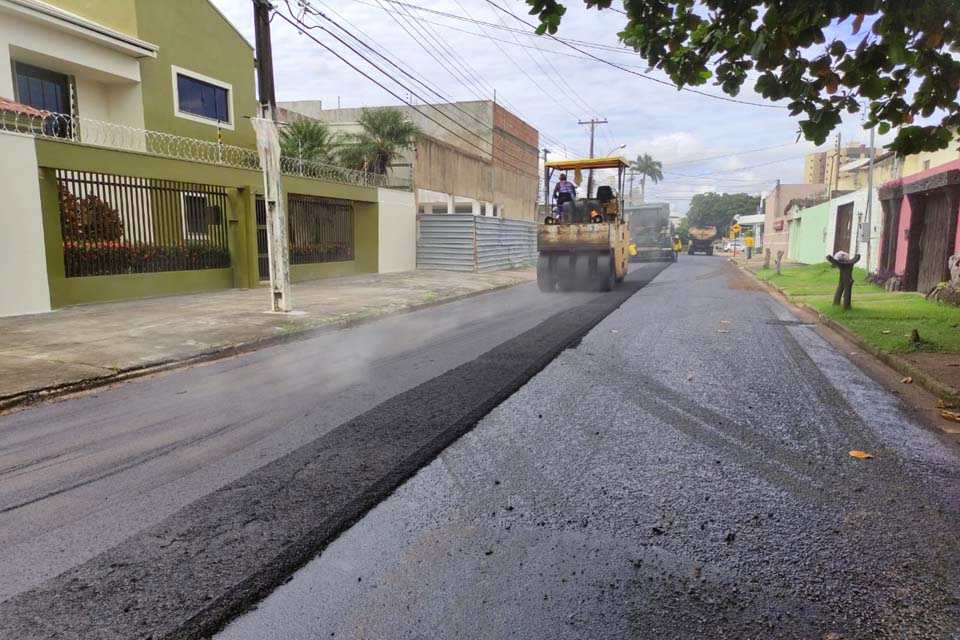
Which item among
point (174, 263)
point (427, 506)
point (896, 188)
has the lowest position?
point (427, 506)

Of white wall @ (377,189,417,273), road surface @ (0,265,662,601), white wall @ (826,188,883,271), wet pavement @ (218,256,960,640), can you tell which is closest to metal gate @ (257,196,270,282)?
white wall @ (377,189,417,273)

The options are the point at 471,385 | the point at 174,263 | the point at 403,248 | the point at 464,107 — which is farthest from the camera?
the point at 464,107

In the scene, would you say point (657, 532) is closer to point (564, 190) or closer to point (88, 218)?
point (88, 218)

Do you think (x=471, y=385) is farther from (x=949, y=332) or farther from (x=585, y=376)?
(x=949, y=332)

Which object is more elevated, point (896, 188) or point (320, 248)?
point (896, 188)

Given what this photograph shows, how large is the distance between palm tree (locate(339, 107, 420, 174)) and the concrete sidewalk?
418 inches

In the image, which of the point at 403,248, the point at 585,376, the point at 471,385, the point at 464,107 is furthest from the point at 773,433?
the point at 464,107

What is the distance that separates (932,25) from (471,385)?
15.0ft

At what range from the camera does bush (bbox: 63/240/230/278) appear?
11.7m

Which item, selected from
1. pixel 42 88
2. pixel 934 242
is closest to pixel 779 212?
pixel 934 242

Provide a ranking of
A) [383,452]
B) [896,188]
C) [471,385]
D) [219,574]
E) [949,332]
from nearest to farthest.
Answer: [219,574] → [383,452] → [471,385] → [949,332] → [896,188]

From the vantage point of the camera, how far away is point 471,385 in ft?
19.3

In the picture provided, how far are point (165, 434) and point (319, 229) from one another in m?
15.0

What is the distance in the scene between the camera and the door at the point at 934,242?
42.7ft
